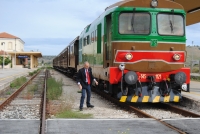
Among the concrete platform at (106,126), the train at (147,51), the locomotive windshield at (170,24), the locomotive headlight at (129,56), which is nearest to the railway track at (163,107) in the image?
the concrete platform at (106,126)

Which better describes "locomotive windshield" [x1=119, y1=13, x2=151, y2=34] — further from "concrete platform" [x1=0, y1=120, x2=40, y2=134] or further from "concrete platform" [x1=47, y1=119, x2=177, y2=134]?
"concrete platform" [x1=0, y1=120, x2=40, y2=134]

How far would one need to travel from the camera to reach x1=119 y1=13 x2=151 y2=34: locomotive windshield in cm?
1106

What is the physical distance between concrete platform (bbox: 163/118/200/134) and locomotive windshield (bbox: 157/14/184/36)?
3.28 m

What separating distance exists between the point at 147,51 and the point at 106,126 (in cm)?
366

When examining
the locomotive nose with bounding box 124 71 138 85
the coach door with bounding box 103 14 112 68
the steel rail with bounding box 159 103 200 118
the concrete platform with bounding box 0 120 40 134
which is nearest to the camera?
the concrete platform with bounding box 0 120 40 134

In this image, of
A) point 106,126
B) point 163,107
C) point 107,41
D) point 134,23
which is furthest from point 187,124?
point 107,41

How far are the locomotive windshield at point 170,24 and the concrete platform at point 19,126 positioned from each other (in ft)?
16.6

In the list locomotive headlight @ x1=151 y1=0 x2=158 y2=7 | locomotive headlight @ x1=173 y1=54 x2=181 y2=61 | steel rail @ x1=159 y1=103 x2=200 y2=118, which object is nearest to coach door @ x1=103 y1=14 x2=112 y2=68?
locomotive headlight @ x1=151 y1=0 x2=158 y2=7

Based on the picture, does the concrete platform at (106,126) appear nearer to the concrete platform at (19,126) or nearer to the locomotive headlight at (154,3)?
the concrete platform at (19,126)

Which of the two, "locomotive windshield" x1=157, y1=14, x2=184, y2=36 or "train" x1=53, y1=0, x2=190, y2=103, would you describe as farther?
"locomotive windshield" x1=157, y1=14, x2=184, y2=36

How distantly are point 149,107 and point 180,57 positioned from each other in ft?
6.88

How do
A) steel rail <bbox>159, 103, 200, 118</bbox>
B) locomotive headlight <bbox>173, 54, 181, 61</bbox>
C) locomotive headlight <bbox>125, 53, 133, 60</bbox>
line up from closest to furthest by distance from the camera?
steel rail <bbox>159, 103, 200, 118</bbox> < locomotive headlight <bbox>125, 53, 133, 60</bbox> < locomotive headlight <bbox>173, 54, 181, 61</bbox>

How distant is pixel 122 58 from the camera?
10.9 meters

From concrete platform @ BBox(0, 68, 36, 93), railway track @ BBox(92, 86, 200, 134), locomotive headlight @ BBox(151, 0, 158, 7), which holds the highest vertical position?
locomotive headlight @ BBox(151, 0, 158, 7)
